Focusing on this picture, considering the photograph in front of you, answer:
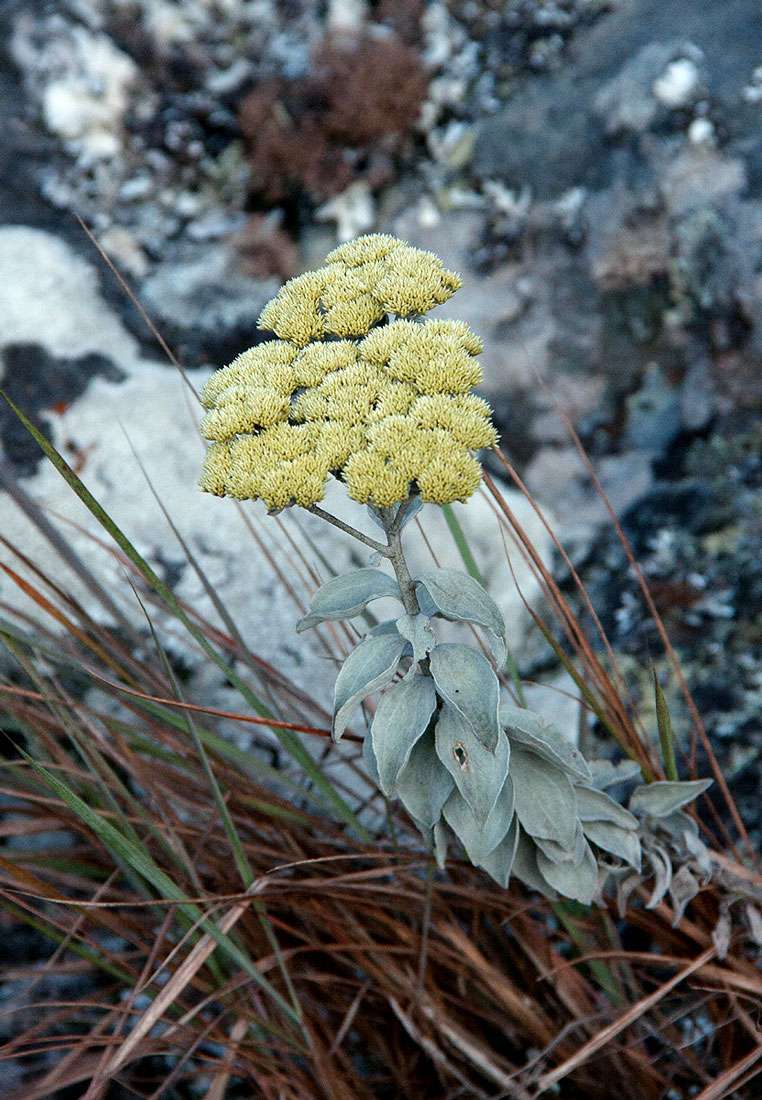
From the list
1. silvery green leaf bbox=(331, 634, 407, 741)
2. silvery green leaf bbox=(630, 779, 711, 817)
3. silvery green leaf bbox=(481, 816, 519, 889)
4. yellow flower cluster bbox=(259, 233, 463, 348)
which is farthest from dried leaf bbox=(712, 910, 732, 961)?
yellow flower cluster bbox=(259, 233, 463, 348)

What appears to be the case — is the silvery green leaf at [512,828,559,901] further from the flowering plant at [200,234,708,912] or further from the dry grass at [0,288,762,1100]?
the dry grass at [0,288,762,1100]

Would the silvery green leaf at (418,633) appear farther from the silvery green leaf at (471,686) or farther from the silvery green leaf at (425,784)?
the silvery green leaf at (425,784)

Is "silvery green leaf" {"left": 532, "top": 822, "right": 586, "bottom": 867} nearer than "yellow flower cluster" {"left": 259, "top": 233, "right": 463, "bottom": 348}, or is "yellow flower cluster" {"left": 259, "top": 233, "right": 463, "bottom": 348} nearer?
"yellow flower cluster" {"left": 259, "top": 233, "right": 463, "bottom": 348}

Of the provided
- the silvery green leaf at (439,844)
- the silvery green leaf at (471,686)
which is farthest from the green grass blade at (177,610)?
the silvery green leaf at (471,686)

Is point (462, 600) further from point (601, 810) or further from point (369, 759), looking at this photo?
point (601, 810)

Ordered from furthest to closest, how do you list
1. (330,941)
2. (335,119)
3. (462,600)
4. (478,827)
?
(335,119), (330,941), (478,827), (462,600)

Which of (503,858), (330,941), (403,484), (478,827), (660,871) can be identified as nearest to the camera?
(403,484)

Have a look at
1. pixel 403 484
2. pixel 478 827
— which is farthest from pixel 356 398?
pixel 478 827
